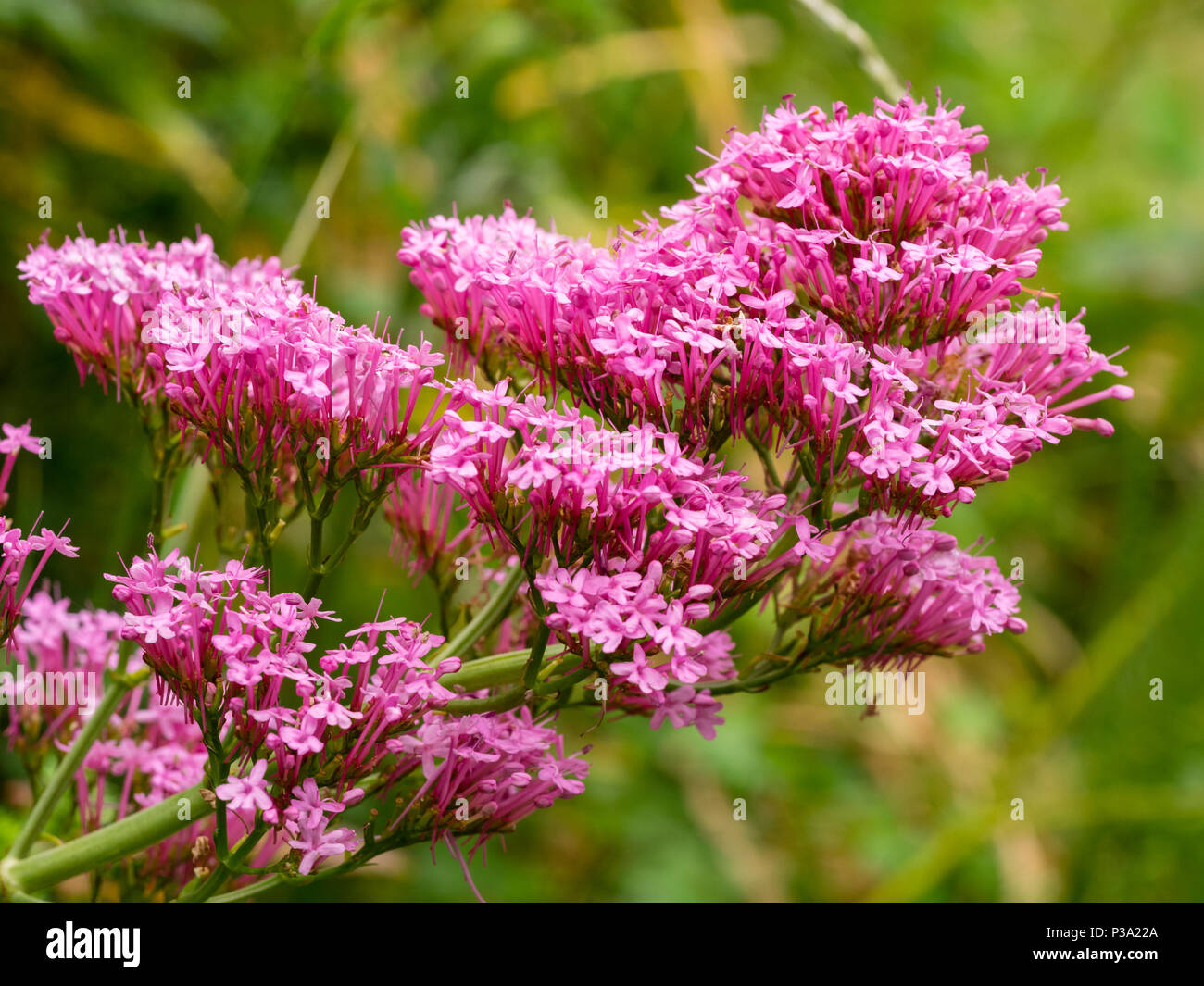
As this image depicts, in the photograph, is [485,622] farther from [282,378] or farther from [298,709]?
[282,378]

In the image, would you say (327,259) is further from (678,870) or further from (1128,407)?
(1128,407)

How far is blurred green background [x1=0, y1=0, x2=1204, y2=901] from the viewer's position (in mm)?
3291

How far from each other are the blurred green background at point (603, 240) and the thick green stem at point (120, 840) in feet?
4.77

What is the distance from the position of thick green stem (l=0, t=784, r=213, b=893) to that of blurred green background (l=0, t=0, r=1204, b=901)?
4.77ft

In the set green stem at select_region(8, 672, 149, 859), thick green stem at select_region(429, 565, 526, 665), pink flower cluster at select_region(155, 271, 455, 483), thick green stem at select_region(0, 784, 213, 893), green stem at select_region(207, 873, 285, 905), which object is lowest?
green stem at select_region(207, 873, 285, 905)

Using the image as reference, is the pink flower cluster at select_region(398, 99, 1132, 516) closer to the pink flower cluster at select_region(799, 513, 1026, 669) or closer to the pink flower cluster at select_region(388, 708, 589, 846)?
the pink flower cluster at select_region(799, 513, 1026, 669)

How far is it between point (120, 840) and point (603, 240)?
2.58 meters

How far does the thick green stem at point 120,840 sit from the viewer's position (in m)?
1.38

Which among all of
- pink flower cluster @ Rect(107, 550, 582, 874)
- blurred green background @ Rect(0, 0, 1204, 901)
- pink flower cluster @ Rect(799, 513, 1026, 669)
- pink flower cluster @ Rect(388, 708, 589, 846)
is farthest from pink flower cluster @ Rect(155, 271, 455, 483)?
blurred green background @ Rect(0, 0, 1204, 901)

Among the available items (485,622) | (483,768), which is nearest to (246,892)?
(483,768)

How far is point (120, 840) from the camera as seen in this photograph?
138 centimetres

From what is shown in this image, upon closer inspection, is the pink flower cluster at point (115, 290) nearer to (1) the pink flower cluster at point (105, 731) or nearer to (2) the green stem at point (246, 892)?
(1) the pink flower cluster at point (105, 731)

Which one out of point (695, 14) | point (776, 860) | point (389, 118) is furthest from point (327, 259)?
point (776, 860)

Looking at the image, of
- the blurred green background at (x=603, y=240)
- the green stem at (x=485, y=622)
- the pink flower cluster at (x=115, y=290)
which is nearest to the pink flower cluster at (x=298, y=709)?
the green stem at (x=485, y=622)
